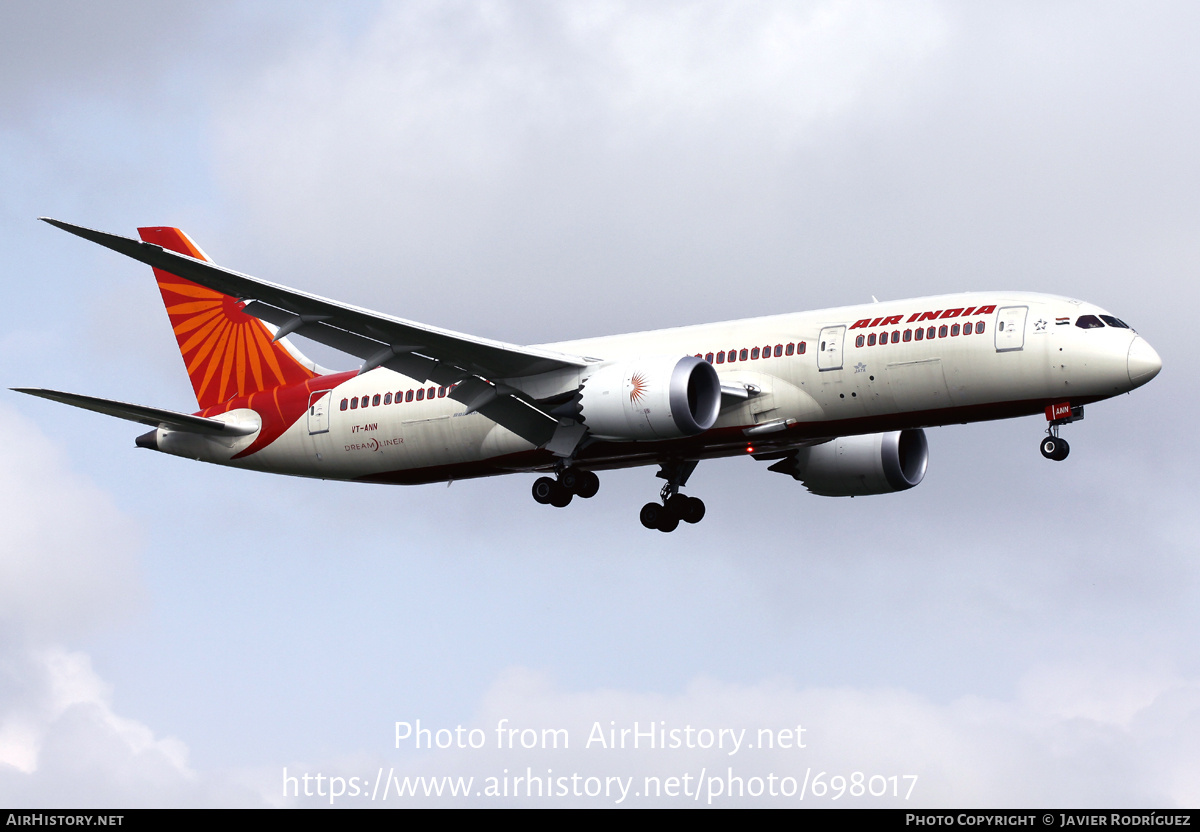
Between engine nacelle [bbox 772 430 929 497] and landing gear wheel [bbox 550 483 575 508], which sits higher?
engine nacelle [bbox 772 430 929 497]

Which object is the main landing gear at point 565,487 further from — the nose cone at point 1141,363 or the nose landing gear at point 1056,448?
the nose cone at point 1141,363

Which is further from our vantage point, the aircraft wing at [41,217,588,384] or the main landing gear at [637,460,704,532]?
the main landing gear at [637,460,704,532]

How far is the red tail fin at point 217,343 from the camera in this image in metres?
50.4

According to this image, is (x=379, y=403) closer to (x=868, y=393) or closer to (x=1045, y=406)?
(x=868, y=393)

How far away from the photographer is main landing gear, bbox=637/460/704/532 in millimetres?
47344

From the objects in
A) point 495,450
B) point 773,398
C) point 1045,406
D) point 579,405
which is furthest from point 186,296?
point 1045,406

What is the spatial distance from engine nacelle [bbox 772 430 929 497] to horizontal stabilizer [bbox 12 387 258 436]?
16835 millimetres

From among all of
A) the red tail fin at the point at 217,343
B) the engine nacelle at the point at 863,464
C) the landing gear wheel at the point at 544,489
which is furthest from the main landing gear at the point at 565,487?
the red tail fin at the point at 217,343

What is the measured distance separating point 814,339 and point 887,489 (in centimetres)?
914

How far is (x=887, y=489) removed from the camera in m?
48.7

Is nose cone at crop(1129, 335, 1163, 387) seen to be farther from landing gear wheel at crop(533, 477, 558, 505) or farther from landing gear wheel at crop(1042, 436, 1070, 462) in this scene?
landing gear wheel at crop(533, 477, 558, 505)

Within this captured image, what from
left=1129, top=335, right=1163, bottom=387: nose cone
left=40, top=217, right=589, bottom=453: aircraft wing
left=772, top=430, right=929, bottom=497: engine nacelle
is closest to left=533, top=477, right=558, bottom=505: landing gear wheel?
left=40, top=217, right=589, bottom=453: aircraft wing

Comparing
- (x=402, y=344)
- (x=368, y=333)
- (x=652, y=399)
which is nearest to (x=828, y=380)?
(x=652, y=399)

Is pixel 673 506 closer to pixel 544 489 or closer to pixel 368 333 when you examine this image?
pixel 544 489
